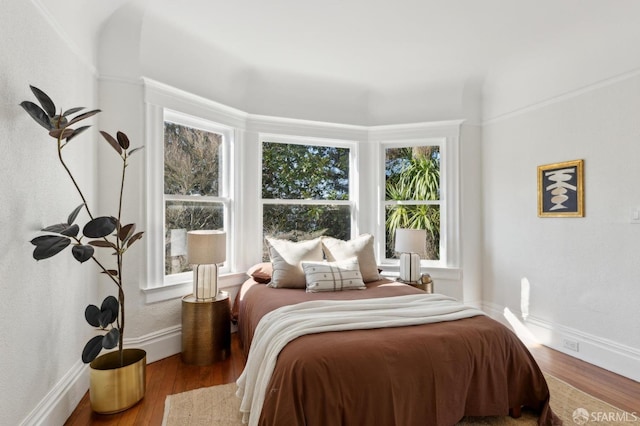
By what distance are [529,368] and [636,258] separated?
4.92ft

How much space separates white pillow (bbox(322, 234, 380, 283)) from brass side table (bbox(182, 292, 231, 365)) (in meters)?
1.17

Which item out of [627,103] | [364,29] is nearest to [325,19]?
[364,29]

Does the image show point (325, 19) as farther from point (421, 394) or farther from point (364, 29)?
point (421, 394)

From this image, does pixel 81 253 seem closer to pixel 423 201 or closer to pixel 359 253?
pixel 359 253

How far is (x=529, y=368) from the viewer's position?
2.03m

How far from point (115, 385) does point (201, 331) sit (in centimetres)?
77

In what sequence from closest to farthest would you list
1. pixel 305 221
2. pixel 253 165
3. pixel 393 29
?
pixel 393 29 → pixel 253 165 → pixel 305 221

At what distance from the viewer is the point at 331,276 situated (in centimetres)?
295

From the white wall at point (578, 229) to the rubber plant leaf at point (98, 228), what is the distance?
147 inches

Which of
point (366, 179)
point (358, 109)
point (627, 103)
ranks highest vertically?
point (358, 109)

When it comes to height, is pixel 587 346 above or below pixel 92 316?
below

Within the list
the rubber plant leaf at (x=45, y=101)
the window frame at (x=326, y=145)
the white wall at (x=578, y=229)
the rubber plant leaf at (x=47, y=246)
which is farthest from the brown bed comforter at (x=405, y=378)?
the window frame at (x=326, y=145)

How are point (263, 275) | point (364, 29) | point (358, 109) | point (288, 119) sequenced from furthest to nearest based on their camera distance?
1. point (358, 109)
2. point (288, 119)
3. point (263, 275)
4. point (364, 29)

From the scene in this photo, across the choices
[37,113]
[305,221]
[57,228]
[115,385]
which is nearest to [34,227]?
[57,228]
